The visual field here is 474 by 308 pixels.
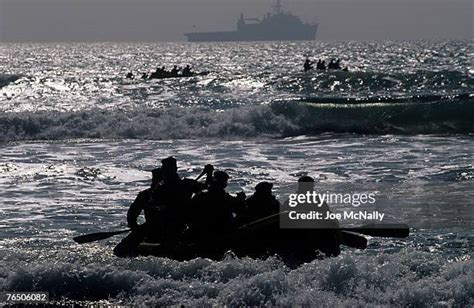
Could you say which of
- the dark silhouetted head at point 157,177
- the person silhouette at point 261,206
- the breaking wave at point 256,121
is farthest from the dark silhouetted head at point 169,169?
the breaking wave at point 256,121

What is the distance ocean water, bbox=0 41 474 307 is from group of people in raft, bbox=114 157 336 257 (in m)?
0.48

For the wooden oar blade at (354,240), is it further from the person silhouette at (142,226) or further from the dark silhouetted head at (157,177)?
the dark silhouetted head at (157,177)

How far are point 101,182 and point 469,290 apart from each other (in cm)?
1135

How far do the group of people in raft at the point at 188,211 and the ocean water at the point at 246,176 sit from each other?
0.48 meters

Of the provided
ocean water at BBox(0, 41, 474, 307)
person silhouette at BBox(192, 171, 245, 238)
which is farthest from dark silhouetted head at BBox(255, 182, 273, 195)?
ocean water at BBox(0, 41, 474, 307)

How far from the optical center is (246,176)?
2041cm

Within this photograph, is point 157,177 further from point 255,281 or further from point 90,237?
point 255,281

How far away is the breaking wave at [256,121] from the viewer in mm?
32750

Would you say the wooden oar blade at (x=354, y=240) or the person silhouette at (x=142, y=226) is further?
the wooden oar blade at (x=354, y=240)

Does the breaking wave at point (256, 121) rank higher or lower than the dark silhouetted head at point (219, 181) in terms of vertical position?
lower

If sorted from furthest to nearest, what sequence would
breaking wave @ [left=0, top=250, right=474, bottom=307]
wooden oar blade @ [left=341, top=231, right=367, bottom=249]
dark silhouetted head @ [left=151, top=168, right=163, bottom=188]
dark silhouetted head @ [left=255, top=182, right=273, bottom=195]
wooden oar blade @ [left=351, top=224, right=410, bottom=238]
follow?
dark silhouetted head @ [left=151, top=168, right=163, bottom=188] → wooden oar blade @ [left=351, top=224, right=410, bottom=238] → wooden oar blade @ [left=341, top=231, right=367, bottom=249] → dark silhouetted head @ [left=255, top=182, right=273, bottom=195] → breaking wave @ [left=0, top=250, right=474, bottom=307]

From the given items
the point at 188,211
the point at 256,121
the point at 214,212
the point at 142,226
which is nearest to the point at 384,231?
the point at 214,212

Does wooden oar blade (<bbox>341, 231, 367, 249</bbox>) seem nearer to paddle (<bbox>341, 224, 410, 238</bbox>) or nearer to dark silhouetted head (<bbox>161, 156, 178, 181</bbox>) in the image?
paddle (<bbox>341, 224, 410, 238</bbox>)

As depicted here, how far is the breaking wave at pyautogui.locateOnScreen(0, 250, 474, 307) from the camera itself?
10406 mm
